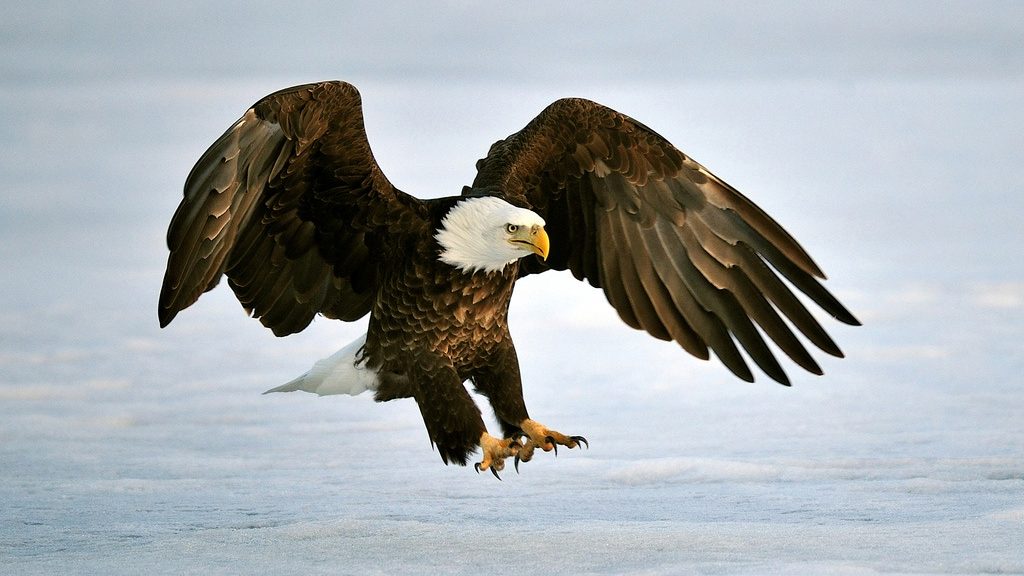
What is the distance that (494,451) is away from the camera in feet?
14.4

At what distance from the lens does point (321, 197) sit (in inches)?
177

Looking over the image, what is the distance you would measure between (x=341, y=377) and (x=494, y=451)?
663 millimetres

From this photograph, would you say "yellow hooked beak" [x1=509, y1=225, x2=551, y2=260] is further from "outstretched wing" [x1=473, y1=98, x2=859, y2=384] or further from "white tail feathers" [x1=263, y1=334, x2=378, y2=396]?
"white tail feathers" [x1=263, y1=334, x2=378, y2=396]

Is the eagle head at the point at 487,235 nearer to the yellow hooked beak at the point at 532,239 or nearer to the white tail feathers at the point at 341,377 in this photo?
the yellow hooked beak at the point at 532,239

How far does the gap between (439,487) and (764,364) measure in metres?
1.20

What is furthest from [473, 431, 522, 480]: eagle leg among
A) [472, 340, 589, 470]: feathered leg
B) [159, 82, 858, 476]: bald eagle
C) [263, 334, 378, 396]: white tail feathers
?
[263, 334, 378, 396]: white tail feathers

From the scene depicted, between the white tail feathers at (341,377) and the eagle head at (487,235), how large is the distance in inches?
21.7

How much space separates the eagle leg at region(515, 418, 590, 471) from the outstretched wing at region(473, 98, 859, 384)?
519mm

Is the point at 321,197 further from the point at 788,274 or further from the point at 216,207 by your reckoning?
the point at 788,274

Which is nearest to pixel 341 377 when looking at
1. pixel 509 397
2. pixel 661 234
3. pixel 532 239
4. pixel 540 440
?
pixel 509 397

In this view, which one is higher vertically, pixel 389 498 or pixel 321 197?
pixel 321 197

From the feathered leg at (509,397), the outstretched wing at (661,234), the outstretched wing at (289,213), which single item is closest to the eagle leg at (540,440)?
the feathered leg at (509,397)

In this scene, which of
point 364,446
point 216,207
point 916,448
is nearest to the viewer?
point 216,207

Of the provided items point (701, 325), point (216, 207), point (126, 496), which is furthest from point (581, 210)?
point (126, 496)
